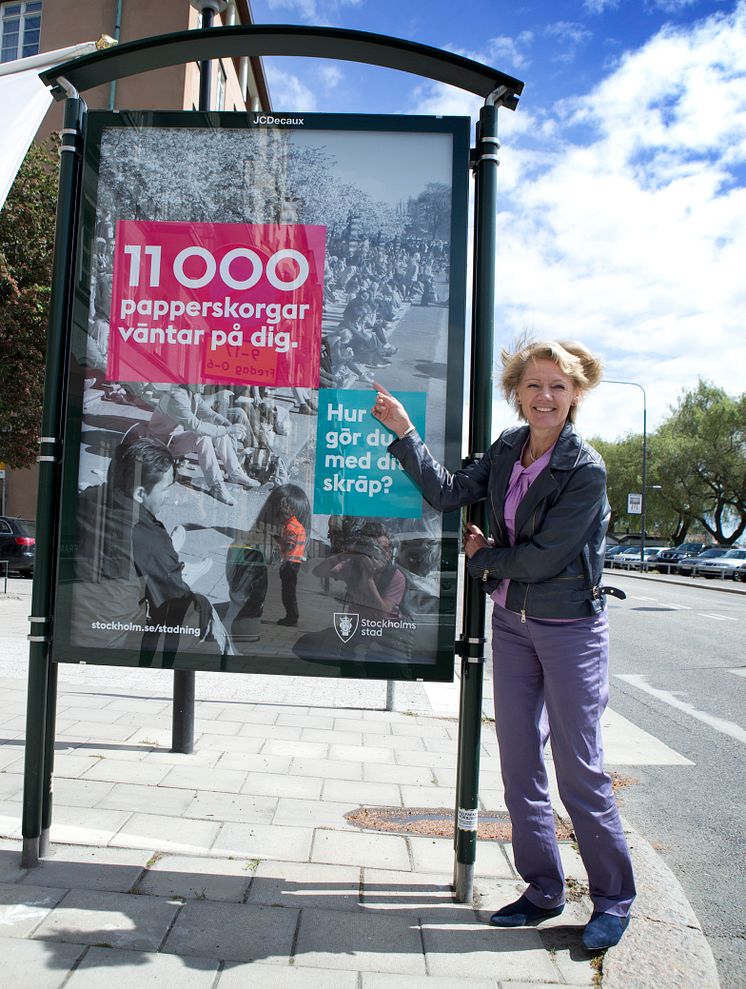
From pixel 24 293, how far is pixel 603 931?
13.4 m

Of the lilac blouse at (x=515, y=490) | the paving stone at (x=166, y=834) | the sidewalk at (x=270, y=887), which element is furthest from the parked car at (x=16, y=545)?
the lilac blouse at (x=515, y=490)

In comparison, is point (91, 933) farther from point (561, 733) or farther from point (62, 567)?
point (561, 733)

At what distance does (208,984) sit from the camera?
2281 mm

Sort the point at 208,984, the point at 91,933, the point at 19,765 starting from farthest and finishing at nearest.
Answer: the point at 19,765 < the point at 91,933 < the point at 208,984

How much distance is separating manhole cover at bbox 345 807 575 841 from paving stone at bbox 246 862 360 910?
1.84 feet

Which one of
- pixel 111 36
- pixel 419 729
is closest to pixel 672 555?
pixel 111 36

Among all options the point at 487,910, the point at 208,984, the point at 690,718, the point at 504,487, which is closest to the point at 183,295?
the point at 504,487

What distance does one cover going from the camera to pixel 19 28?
Answer: 28.1m

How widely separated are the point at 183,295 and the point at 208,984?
2.31m

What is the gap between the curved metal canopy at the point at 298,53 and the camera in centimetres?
311

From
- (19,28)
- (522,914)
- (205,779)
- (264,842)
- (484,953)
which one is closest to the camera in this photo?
(484,953)

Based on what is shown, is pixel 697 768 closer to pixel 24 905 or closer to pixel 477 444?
pixel 477 444

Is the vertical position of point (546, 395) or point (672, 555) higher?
point (546, 395)

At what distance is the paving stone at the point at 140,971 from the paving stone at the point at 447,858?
1.10 metres
